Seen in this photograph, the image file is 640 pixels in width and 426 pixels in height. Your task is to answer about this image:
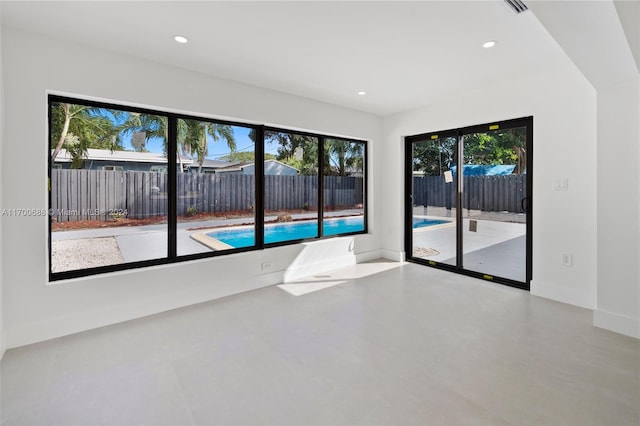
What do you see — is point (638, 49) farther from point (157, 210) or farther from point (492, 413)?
point (157, 210)

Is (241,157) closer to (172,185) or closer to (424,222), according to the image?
(172,185)

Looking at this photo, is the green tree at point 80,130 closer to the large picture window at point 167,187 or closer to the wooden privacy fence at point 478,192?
the large picture window at point 167,187

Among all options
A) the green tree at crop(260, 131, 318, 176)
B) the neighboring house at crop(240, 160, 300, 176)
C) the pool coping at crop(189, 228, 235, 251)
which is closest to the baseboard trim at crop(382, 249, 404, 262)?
the green tree at crop(260, 131, 318, 176)

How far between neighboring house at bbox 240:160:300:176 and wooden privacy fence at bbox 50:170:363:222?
0.06 m

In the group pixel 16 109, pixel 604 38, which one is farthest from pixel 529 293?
pixel 16 109

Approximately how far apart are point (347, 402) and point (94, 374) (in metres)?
1.79

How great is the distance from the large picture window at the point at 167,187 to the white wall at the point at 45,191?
0.17m

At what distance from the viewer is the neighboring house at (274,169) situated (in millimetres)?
4254

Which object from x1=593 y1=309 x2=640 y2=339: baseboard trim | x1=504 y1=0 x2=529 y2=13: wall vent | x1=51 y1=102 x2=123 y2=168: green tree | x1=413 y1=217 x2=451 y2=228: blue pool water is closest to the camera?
x1=504 y1=0 x2=529 y2=13: wall vent

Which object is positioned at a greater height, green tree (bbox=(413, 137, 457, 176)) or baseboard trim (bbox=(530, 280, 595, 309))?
green tree (bbox=(413, 137, 457, 176))

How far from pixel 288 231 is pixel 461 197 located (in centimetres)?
265

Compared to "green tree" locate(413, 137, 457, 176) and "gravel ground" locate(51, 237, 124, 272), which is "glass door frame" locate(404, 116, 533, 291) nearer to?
"green tree" locate(413, 137, 457, 176)

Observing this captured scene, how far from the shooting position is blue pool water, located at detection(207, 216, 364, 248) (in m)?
4.14

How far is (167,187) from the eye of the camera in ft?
11.8
